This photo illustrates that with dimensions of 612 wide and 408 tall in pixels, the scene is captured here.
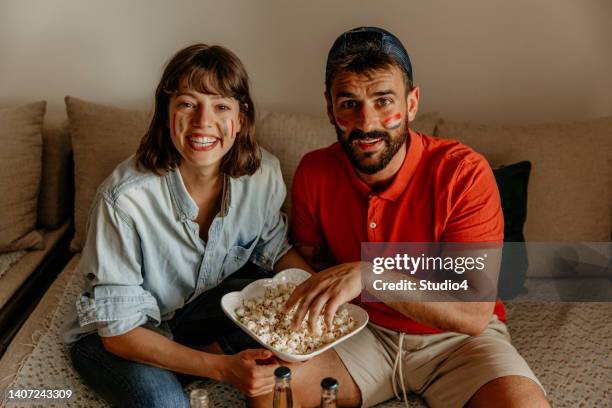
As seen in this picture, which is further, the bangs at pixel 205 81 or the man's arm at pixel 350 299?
the bangs at pixel 205 81

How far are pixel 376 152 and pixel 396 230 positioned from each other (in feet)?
0.69

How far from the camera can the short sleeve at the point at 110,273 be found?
4.63 ft

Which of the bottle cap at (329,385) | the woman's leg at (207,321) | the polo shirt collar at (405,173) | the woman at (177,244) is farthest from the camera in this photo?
the woman's leg at (207,321)

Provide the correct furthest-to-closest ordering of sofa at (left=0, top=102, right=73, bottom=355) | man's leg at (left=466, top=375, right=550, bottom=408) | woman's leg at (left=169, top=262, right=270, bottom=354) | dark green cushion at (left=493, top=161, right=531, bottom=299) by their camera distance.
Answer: sofa at (left=0, top=102, right=73, bottom=355) → dark green cushion at (left=493, top=161, right=531, bottom=299) → woman's leg at (left=169, top=262, right=270, bottom=354) → man's leg at (left=466, top=375, right=550, bottom=408)

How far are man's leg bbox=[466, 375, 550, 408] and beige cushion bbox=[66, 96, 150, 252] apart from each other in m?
1.28

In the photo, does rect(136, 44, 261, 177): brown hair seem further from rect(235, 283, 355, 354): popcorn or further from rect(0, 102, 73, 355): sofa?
rect(0, 102, 73, 355): sofa

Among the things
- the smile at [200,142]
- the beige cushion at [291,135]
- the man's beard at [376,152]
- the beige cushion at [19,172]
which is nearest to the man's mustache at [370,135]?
the man's beard at [376,152]

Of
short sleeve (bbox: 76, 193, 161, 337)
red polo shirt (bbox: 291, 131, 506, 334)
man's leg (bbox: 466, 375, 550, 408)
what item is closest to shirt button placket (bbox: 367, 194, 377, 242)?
red polo shirt (bbox: 291, 131, 506, 334)

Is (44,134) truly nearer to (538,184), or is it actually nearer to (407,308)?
(407,308)

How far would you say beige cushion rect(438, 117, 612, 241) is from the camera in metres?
1.89

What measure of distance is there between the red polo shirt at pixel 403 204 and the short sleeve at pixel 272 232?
42 millimetres

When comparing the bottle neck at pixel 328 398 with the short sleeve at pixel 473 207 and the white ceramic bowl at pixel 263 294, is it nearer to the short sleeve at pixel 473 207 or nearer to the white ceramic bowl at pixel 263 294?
the white ceramic bowl at pixel 263 294

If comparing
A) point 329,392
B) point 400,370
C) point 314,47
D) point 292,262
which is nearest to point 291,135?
point 314,47

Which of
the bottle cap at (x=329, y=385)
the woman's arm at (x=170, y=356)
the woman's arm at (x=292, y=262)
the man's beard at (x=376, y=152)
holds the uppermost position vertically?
the man's beard at (x=376, y=152)
